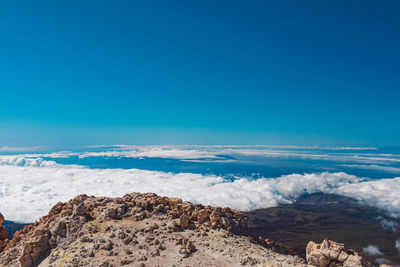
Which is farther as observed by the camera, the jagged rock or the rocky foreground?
the rocky foreground

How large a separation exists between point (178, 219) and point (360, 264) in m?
16.1

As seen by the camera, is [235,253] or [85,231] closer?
[235,253]

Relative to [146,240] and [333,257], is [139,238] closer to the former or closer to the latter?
[146,240]

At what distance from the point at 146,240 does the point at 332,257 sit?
1536 cm

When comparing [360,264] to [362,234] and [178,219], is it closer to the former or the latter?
[178,219]

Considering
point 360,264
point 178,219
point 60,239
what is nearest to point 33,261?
point 60,239

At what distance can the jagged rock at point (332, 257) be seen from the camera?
18.5 meters

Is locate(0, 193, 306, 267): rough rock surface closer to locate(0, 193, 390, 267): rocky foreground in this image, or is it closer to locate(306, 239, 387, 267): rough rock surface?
locate(0, 193, 390, 267): rocky foreground

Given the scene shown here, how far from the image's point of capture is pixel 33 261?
23297 millimetres

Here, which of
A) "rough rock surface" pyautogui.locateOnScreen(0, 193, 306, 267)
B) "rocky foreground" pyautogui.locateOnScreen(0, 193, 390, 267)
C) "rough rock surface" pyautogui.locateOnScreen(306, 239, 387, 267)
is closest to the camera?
"rough rock surface" pyautogui.locateOnScreen(306, 239, 387, 267)

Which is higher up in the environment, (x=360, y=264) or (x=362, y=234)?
(x=360, y=264)

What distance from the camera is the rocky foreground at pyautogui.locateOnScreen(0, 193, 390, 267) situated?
2072cm

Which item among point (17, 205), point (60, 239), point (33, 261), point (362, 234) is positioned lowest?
point (362, 234)

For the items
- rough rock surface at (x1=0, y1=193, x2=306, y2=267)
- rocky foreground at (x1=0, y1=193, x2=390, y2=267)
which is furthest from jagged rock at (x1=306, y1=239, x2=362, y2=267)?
rough rock surface at (x1=0, y1=193, x2=306, y2=267)
